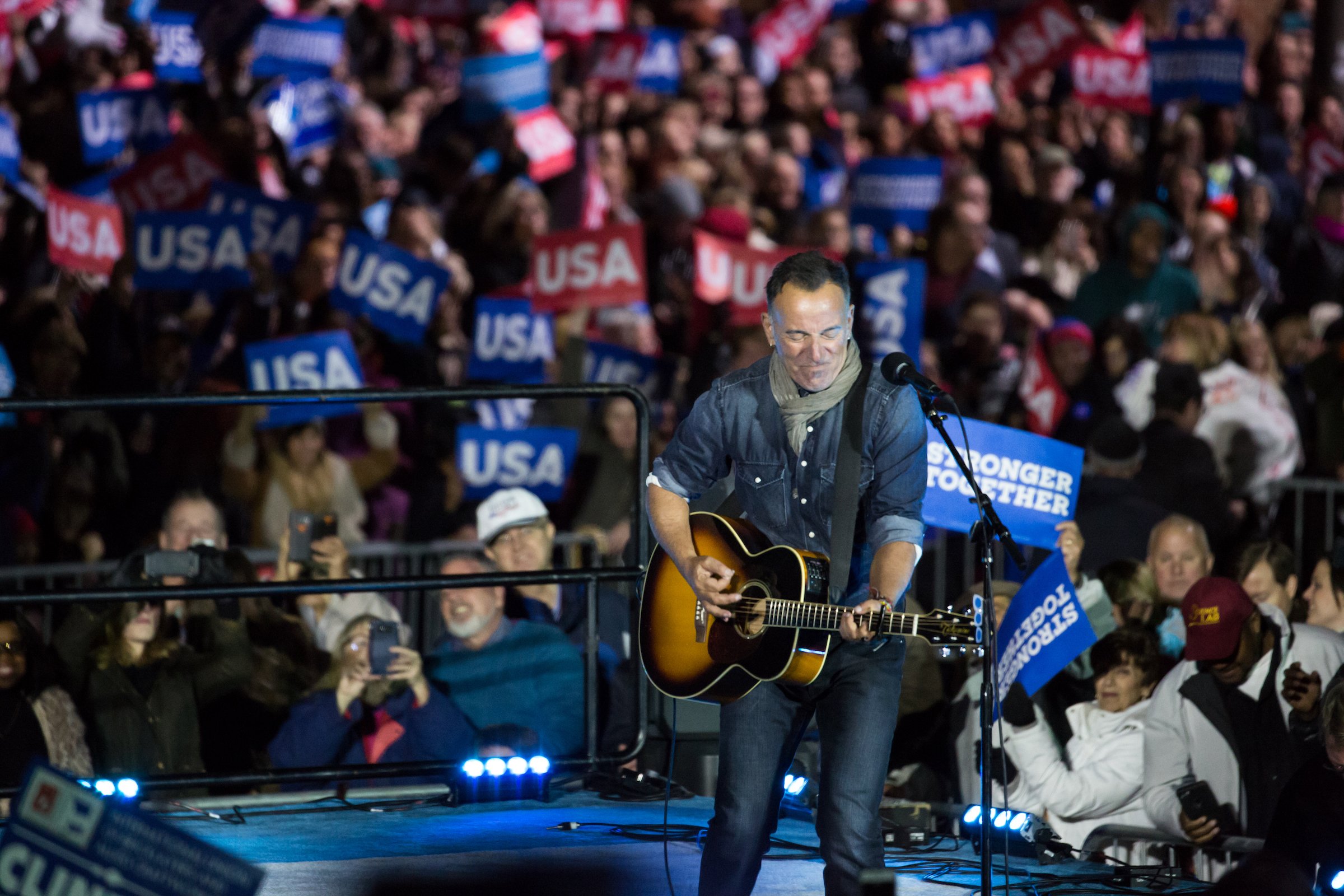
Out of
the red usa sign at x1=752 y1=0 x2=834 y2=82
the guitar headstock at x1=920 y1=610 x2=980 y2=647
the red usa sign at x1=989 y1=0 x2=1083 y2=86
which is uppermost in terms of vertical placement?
the red usa sign at x1=752 y1=0 x2=834 y2=82

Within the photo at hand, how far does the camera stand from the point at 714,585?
5141mm

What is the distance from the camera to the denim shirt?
517cm

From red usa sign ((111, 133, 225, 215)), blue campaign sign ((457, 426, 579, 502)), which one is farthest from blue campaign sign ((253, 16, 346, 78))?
blue campaign sign ((457, 426, 579, 502))

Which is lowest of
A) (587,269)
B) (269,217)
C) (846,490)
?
(846,490)

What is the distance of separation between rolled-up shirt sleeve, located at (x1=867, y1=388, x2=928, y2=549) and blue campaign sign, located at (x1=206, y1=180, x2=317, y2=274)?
23.6 ft

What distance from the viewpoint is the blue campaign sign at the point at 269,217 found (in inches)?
455

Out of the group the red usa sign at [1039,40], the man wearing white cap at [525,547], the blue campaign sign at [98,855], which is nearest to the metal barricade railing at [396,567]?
the man wearing white cap at [525,547]

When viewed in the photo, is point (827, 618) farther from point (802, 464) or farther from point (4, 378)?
point (4, 378)

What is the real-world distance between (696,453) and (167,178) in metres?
7.83

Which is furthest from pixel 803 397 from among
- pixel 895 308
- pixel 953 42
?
pixel 953 42

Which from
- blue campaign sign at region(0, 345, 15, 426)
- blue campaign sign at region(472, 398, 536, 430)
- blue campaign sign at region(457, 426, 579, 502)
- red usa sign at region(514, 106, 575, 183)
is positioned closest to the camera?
blue campaign sign at region(0, 345, 15, 426)

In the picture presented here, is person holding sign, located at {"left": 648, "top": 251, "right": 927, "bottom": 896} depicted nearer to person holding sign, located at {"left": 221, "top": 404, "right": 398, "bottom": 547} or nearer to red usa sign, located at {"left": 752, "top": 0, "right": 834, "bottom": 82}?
person holding sign, located at {"left": 221, "top": 404, "right": 398, "bottom": 547}

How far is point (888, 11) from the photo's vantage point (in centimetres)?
1762

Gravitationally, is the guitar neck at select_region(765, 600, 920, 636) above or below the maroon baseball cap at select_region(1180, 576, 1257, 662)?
above
